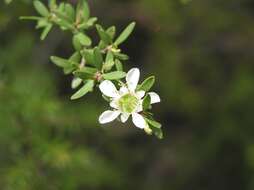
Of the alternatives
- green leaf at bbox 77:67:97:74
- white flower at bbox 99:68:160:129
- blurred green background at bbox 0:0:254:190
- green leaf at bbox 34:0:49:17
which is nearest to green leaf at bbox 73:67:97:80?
green leaf at bbox 77:67:97:74

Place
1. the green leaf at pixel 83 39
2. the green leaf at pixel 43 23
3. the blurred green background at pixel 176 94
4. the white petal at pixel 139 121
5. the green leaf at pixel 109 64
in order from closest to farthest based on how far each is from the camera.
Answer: the white petal at pixel 139 121, the green leaf at pixel 109 64, the green leaf at pixel 83 39, the green leaf at pixel 43 23, the blurred green background at pixel 176 94

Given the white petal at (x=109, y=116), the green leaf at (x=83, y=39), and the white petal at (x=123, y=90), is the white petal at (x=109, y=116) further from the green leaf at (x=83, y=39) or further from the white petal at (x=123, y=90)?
the green leaf at (x=83, y=39)

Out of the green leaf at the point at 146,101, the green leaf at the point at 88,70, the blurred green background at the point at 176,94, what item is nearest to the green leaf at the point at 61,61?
the green leaf at the point at 88,70

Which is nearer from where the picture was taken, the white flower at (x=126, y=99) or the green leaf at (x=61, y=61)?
the white flower at (x=126, y=99)

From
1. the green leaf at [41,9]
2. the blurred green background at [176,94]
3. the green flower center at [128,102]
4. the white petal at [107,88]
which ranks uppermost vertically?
the green leaf at [41,9]

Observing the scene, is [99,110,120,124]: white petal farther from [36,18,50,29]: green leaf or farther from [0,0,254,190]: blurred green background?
[0,0,254,190]: blurred green background

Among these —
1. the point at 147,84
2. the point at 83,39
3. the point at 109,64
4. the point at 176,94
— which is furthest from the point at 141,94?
the point at 176,94

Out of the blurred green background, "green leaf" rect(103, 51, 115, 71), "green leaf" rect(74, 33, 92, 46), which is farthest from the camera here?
the blurred green background

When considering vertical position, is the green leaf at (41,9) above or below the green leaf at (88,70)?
above
